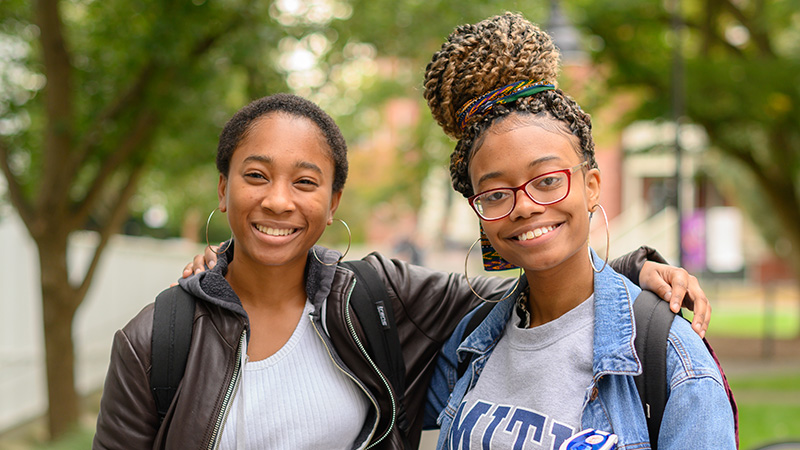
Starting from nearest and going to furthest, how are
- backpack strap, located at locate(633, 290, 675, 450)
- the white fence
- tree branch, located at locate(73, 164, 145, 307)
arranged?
backpack strap, located at locate(633, 290, 675, 450) < tree branch, located at locate(73, 164, 145, 307) < the white fence

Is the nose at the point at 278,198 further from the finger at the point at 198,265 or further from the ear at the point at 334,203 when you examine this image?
the finger at the point at 198,265

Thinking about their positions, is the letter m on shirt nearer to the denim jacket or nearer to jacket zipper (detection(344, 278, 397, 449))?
the denim jacket

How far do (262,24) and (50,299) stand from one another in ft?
11.7

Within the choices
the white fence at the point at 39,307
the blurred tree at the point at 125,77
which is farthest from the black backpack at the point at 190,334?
the white fence at the point at 39,307

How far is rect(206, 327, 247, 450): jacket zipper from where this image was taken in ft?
7.00

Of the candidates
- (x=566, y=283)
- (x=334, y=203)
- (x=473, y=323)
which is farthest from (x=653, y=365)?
(x=334, y=203)

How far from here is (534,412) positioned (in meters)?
1.98

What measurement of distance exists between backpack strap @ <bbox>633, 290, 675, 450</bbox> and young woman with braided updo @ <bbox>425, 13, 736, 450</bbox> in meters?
0.02

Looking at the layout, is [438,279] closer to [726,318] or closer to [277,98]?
[277,98]

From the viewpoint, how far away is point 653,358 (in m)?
1.83

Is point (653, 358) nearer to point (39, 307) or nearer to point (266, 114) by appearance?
point (266, 114)

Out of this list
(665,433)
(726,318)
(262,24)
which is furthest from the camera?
(726,318)

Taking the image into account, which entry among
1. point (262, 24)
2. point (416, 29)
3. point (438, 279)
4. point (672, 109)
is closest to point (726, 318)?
point (672, 109)

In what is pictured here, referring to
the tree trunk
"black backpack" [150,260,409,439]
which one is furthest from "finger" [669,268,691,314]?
the tree trunk
